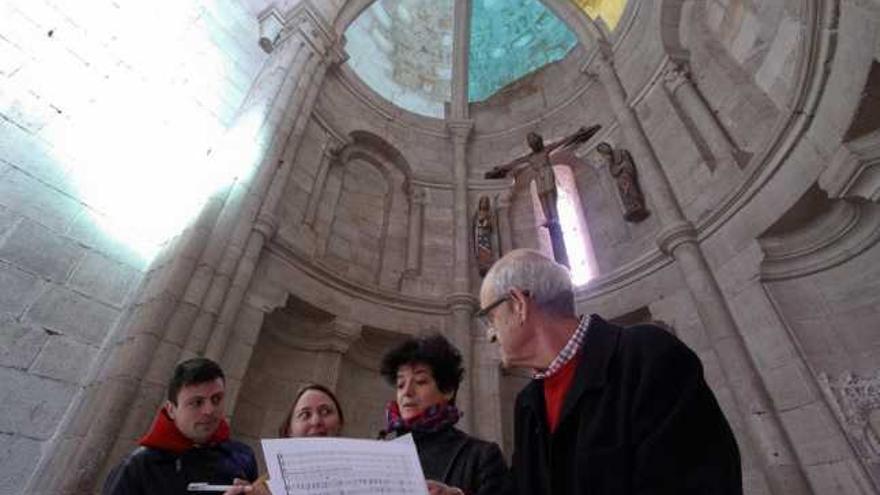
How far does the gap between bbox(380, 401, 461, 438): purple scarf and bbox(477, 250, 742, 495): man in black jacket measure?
69cm

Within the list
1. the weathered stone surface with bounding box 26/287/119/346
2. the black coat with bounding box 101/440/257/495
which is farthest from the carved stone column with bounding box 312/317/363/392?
Answer: the black coat with bounding box 101/440/257/495

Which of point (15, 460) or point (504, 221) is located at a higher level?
point (504, 221)

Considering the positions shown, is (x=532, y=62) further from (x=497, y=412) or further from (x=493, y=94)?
(x=497, y=412)

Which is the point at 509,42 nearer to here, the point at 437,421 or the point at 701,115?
the point at 701,115

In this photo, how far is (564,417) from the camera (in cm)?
137

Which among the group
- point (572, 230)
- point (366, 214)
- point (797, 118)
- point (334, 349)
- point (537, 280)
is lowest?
point (537, 280)

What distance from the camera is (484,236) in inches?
311

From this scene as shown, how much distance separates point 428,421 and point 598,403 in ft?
3.63

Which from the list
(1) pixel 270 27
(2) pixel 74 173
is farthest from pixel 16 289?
(1) pixel 270 27

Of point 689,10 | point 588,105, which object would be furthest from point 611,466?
point 588,105

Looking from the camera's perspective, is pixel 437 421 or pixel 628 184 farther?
pixel 628 184

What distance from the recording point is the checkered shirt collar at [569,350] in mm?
1525

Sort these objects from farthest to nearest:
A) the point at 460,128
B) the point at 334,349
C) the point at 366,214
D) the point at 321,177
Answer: the point at 460,128 → the point at 366,214 → the point at 321,177 → the point at 334,349

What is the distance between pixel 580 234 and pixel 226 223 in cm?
566
